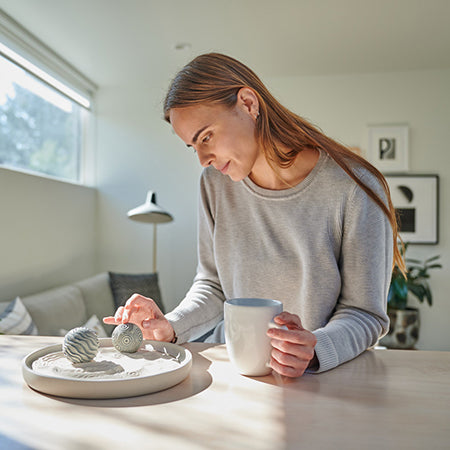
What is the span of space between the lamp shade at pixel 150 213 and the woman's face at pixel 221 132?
2434 mm

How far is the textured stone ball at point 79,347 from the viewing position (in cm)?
66

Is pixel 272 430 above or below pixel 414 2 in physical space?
below

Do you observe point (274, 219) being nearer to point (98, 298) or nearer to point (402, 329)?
point (98, 298)

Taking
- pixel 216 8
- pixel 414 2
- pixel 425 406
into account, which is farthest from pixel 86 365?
pixel 414 2

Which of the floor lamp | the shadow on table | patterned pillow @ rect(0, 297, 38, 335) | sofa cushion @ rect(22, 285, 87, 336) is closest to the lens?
the shadow on table

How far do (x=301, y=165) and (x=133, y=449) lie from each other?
0.79 meters

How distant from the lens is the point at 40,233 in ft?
10.5

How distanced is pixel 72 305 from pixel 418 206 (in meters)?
2.96

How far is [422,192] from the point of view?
3975mm

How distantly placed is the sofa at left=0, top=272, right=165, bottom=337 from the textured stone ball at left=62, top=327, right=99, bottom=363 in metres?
1.55

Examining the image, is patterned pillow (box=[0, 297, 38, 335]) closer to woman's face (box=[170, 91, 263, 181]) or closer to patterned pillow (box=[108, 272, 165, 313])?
patterned pillow (box=[108, 272, 165, 313])

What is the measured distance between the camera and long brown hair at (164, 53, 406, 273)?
916 mm

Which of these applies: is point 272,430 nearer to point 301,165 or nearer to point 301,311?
point 301,311

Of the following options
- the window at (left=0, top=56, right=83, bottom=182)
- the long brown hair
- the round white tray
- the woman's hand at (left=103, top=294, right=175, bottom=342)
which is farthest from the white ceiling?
the round white tray
